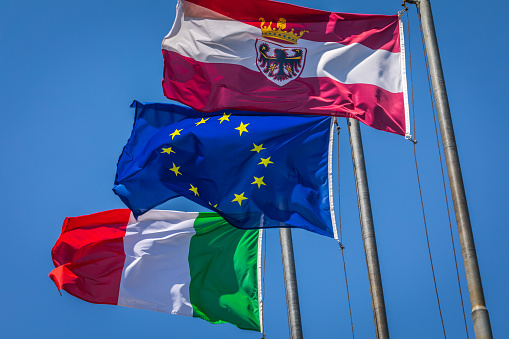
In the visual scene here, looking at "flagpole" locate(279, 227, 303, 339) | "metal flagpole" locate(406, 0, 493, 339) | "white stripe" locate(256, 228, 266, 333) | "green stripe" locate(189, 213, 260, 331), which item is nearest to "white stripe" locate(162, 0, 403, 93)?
"metal flagpole" locate(406, 0, 493, 339)

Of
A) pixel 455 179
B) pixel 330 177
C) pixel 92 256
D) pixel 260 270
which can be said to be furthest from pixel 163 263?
pixel 455 179

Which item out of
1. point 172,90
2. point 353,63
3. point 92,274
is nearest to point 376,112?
point 353,63

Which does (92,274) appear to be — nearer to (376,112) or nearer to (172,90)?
(172,90)

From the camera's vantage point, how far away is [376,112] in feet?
55.0

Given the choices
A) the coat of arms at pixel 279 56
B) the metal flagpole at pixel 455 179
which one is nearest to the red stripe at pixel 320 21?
the coat of arms at pixel 279 56

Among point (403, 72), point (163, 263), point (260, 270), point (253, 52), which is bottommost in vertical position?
point (260, 270)

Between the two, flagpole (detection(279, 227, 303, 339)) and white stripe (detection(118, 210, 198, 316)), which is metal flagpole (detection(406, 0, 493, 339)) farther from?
white stripe (detection(118, 210, 198, 316))

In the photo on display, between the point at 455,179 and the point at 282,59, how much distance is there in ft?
18.8

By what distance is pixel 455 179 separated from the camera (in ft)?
45.2

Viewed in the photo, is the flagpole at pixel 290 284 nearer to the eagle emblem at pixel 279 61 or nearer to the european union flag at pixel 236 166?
the european union flag at pixel 236 166

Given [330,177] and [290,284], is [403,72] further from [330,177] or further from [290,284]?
[290,284]

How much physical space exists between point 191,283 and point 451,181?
1105cm

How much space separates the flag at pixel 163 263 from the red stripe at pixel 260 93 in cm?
576

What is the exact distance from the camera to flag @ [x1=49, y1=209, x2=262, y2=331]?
22.4 meters
